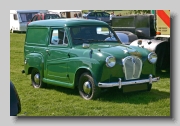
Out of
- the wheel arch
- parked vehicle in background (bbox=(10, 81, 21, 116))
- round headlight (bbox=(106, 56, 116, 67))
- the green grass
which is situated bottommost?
the green grass

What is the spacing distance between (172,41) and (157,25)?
2639mm

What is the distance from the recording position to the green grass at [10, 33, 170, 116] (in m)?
6.87

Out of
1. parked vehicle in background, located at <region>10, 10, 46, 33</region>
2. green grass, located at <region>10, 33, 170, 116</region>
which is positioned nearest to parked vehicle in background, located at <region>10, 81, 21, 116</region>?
green grass, located at <region>10, 33, 170, 116</region>

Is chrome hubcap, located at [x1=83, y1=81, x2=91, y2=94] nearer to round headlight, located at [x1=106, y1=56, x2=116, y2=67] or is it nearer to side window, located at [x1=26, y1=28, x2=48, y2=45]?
round headlight, located at [x1=106, y1=56, x2=116, y2=67]

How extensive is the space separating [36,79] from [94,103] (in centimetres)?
194

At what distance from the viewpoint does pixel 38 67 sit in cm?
859

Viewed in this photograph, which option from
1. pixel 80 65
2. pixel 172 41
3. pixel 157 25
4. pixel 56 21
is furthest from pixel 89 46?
pixel 157 25

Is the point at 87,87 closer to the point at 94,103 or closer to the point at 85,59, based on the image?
the point at 94,103

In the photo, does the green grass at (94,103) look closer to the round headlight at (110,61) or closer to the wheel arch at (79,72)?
the wheel arch at (79,72)

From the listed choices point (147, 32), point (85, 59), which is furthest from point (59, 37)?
point (147, 32)

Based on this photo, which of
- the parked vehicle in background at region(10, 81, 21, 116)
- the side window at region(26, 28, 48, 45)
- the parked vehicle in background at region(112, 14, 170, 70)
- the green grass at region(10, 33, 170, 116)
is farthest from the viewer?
the parked vehicle in background at region(112, 14, 170, 70)

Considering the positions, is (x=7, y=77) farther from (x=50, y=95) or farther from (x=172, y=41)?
(x=172, y=41)

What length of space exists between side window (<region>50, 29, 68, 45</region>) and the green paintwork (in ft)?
0.26

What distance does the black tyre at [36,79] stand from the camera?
28.5 feet
